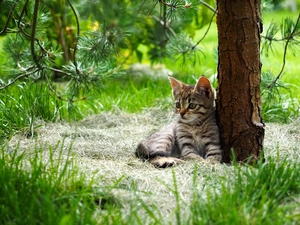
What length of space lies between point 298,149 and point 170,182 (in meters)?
1.07

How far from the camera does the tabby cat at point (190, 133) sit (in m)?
3.35

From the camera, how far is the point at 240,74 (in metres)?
2.96

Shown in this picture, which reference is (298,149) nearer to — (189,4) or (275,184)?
(275,184)

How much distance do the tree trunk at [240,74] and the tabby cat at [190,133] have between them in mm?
255

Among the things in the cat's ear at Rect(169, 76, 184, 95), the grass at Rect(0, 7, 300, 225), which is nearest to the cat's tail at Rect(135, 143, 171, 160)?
the grass at Rect(0, 7, 300, 225)

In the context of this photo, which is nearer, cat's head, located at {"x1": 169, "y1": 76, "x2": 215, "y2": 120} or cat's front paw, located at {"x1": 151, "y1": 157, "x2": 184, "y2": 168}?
cat's front paw, located at {"x1": 151, "y1": 157, "x2": 184, "y2": 168}

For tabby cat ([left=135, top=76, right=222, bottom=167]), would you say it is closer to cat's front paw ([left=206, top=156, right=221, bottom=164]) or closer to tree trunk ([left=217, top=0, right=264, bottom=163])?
cat's front paw ([left=206, top=156, right=221, bottom=164])

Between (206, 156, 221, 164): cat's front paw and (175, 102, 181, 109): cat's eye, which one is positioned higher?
(175, 102, 181, 109): cat's eye

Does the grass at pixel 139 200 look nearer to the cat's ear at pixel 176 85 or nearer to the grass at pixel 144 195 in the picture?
the grass at pixel 144 195

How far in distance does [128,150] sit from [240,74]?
3.33 feet

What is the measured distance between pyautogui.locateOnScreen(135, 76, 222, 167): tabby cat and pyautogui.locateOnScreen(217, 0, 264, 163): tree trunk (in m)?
0.26

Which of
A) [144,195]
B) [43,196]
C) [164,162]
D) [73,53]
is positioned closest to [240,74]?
[164,162]

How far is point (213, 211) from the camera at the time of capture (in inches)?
86.0

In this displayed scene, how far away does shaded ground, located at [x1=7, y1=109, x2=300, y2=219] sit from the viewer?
2621 millimetres
